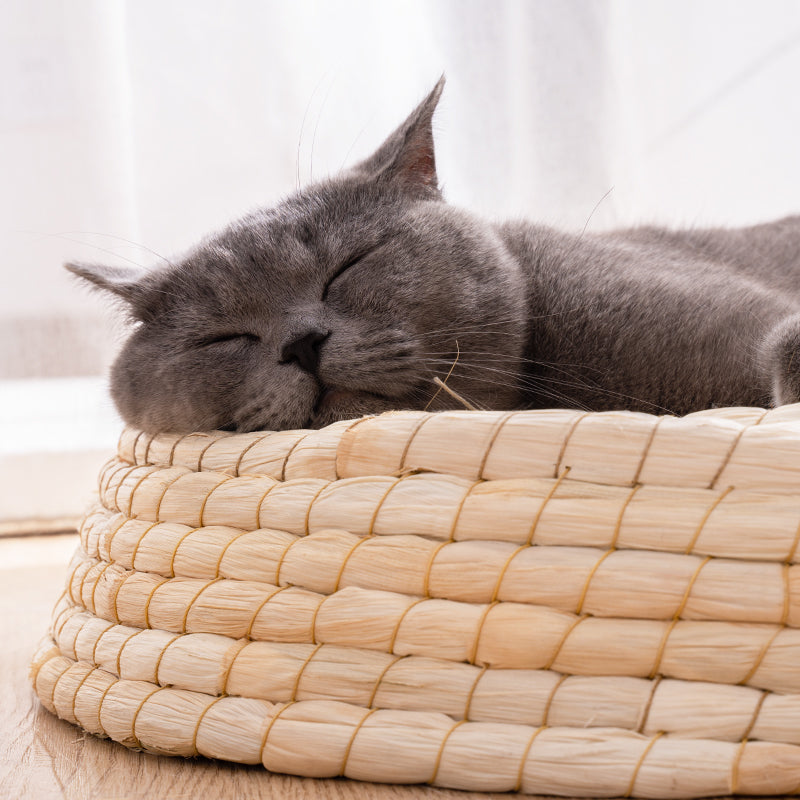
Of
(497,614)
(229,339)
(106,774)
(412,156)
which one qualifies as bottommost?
(106,774)

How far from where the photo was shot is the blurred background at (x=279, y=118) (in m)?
1.63

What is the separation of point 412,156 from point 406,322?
0.99ft

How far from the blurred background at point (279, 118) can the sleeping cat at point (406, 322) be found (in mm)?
562

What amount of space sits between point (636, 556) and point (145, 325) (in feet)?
2.22

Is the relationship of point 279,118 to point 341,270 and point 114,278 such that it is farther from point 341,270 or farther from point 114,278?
point 341,270

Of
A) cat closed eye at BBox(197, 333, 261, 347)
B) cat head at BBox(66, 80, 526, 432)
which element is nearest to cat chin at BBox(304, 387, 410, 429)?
cat head at BBox(66, 80, 526, 432)

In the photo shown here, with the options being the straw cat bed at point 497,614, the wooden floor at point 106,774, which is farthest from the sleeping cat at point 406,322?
the wooden floor at point 106,774

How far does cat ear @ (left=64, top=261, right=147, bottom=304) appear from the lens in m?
1.03

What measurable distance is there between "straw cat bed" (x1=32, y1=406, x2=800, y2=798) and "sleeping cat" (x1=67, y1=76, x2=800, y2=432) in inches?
6.9

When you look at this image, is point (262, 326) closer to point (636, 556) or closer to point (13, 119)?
point (636, 556)

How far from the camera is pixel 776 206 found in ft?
6.13

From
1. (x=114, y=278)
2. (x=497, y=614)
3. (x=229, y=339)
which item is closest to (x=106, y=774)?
(x=497, y=614)

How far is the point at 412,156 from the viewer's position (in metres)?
1.11

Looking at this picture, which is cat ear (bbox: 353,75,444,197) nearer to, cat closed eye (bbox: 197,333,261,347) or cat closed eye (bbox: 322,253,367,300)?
cat closed eye (bbox: 322,253,367,300)
